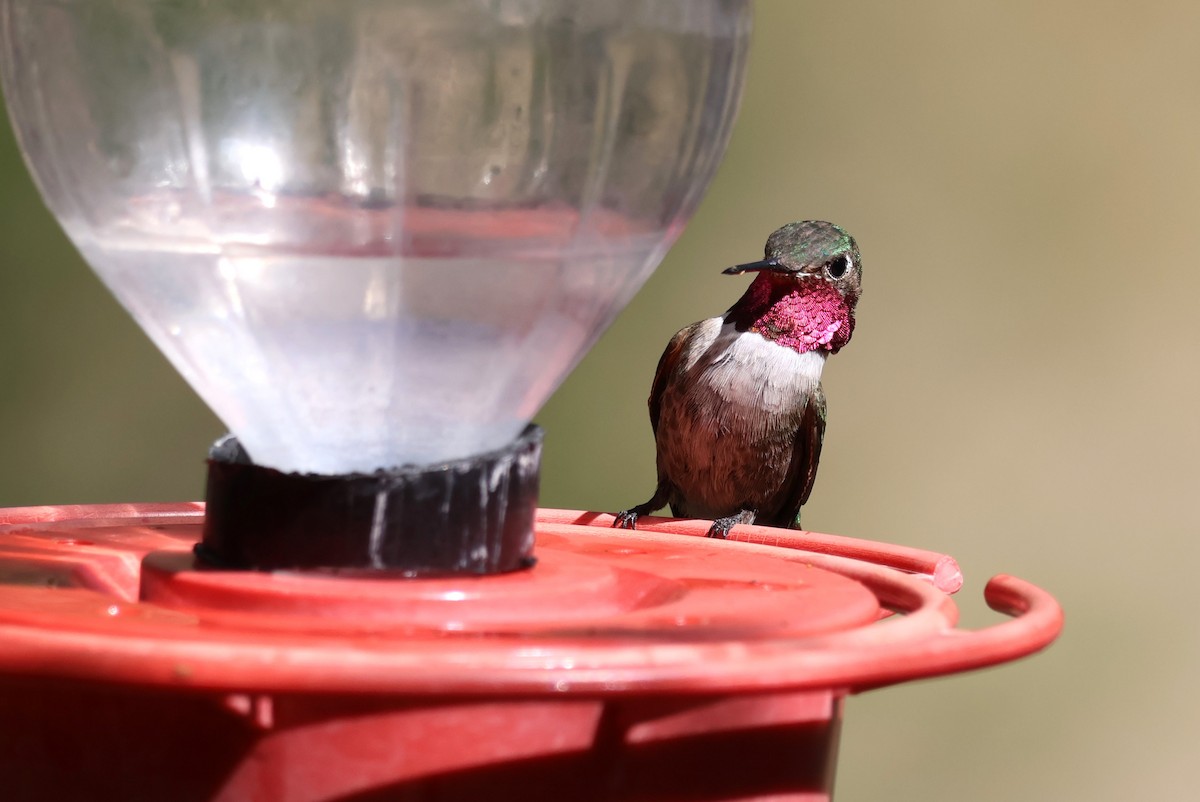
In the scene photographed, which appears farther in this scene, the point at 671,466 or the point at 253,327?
the point at 671,466

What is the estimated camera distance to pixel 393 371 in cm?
101

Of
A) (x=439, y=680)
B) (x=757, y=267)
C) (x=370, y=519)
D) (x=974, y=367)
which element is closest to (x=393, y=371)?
(x=370, y=519)

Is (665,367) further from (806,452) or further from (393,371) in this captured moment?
(393,371)

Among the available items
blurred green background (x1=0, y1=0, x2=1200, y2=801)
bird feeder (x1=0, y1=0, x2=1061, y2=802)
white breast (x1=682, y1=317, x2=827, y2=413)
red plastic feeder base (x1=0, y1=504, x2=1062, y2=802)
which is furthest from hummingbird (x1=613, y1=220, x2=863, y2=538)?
red plastic feeder base (x1=0, y1=504, x2=1062, y2=802)

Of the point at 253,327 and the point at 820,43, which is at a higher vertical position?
the point at 820,43

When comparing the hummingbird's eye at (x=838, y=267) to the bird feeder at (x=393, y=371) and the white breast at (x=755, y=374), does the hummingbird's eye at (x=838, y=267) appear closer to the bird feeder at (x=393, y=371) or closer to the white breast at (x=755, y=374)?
the white breast at (x=755, y=374)

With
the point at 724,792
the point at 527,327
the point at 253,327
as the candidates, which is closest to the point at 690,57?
the point at 527,327

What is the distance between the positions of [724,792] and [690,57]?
51 centimetres

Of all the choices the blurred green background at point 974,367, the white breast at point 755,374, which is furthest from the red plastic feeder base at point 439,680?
the blurred green background at point 974,367

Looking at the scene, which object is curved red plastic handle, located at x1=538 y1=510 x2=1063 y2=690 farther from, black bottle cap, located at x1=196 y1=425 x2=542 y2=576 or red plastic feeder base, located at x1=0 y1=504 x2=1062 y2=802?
black bottle cap, located at x1=196 y1=425 x2=542 y2=576

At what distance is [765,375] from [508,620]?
2.05 metres

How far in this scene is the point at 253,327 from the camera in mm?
1031

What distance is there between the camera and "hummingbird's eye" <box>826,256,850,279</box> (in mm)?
2947

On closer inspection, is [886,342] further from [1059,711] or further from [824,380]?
[1059,711]
